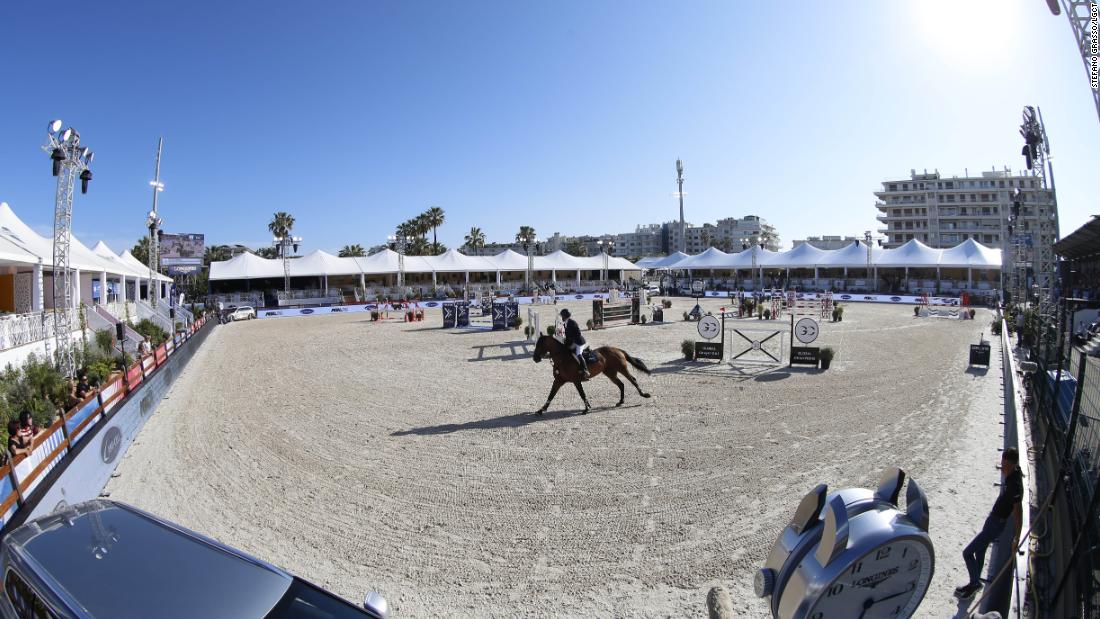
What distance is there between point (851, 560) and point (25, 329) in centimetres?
2051

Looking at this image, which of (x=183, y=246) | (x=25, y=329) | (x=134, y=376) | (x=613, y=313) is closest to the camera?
(x=134, y=376)

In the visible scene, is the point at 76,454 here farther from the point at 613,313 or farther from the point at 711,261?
the point at 711,261

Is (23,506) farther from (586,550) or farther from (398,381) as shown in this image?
(398,381)

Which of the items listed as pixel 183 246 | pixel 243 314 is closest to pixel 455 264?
pixel 243 314

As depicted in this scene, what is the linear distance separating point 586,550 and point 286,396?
36.5 ft

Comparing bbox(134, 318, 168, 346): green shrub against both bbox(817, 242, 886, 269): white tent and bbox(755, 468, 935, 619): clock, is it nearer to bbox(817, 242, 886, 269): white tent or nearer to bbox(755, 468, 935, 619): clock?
bbox(755, 468, 935, 619): clock

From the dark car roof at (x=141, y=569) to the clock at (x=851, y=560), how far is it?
2932 mm

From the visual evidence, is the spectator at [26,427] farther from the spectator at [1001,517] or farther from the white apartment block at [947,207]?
the white apartment block at [947,207]

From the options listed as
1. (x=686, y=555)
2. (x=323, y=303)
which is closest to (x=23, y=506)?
(x=686, y=555)

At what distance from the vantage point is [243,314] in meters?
42.3

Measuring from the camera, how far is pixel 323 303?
51.5 metres

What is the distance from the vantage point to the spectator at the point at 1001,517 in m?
4.97

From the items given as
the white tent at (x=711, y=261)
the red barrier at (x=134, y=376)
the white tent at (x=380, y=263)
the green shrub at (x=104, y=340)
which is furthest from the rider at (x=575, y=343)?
the white tent at (x=711, y=261)

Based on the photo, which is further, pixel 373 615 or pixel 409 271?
pixel 409 271
